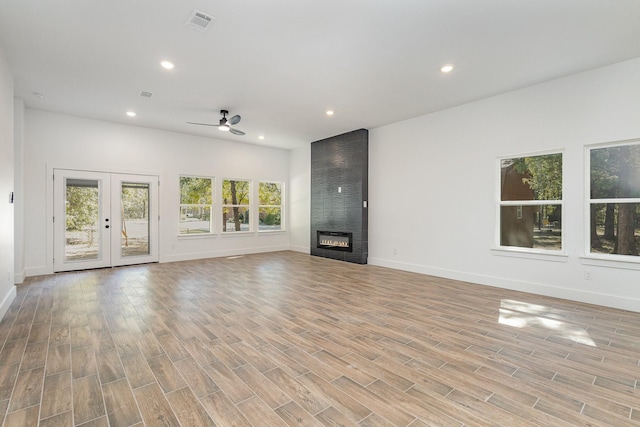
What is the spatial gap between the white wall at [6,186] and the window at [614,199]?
761cm

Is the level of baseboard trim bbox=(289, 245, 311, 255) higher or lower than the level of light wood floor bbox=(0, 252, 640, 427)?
higher

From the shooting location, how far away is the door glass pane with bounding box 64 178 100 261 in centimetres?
605

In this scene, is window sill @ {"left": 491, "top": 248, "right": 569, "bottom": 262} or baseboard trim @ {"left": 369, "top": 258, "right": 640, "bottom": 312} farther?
window sill @ {"left": 491, "top": 248, "right": 569, "bottom": 262}

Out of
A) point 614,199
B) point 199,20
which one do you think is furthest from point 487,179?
point 199,20

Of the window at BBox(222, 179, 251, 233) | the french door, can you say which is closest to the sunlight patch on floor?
the window at BBox(222, 179, 251, 233)

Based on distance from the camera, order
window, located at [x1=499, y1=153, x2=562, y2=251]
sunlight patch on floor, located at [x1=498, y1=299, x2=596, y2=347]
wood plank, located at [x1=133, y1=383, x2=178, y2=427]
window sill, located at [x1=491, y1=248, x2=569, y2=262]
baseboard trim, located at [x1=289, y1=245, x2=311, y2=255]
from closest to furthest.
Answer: wood plank, located at [x1=133, y1=383, x2=178, y2=427] → sunlight patch on floor, located at [x1=498, y1=299, x2=596, y2=347] → window sill, located at [x1=491, y1=248, x2=569, y2=262] → window, located at [x1=499, y1=153, x2=562, y2=251] → baseboard trim, located at [x1=289, y1=245, x2=311, y2=255]

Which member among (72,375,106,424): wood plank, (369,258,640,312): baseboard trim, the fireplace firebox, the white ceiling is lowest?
(72,375,106,424): wood plank

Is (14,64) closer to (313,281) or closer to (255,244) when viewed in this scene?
(313,281)

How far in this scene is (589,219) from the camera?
4121 mm

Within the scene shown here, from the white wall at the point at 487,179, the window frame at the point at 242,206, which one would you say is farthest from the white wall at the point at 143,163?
the white wall at the point at 487,179

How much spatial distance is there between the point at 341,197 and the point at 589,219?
475 centimetres

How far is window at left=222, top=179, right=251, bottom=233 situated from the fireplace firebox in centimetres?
222

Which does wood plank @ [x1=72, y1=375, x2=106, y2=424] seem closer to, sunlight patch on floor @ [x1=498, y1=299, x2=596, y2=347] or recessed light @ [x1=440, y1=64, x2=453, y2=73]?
sunlight patch on floor @ [x1=498, y1=299, x2=596, y2=347]

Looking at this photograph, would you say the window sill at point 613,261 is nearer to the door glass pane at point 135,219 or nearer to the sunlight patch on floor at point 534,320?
the sunlight patch on floor at point 534,320
